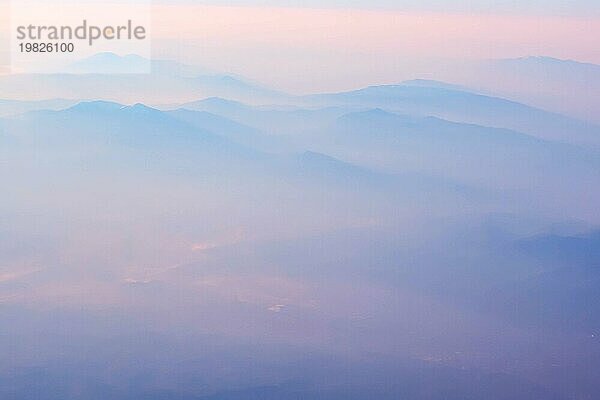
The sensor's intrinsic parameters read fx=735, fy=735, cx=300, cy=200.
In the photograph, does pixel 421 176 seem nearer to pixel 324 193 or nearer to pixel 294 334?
pixel 324 193

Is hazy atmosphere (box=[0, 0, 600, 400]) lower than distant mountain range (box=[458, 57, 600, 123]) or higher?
lower

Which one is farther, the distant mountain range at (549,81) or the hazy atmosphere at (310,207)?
the distant mountain range at (549,81)

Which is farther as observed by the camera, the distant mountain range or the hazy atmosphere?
the distant mountain range

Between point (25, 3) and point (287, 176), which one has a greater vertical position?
point (25, 3)

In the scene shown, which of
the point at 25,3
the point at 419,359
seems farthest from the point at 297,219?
the point at 25,3

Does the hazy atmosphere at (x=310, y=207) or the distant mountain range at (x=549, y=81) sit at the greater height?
the distant mountain range at (x=549, y=81)

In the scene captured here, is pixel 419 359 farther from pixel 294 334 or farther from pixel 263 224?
pixel 263 224

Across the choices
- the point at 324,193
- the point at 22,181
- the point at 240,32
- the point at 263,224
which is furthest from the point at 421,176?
the point at 22,181

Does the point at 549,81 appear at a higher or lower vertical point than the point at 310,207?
higher

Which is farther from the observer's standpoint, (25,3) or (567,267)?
(567,267)

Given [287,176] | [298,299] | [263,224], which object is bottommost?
[298,299]
